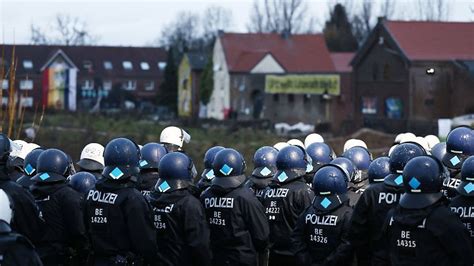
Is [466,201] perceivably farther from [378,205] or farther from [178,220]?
[178,220]

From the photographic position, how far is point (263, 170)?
13039mm

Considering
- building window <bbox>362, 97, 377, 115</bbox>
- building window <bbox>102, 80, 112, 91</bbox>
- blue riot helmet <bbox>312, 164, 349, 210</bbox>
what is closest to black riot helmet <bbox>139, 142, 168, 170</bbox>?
blue riot helmet <bbox>312, 164, 349, 210</bbox>

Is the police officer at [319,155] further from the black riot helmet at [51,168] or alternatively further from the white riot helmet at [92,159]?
the black riot helmet at [51,168]

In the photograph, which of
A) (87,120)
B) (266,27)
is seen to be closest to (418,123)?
(87,120)

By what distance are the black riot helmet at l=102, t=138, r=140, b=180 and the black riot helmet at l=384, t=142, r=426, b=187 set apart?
2.73 m

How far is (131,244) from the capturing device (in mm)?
9859

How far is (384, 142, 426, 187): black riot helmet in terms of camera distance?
991cm

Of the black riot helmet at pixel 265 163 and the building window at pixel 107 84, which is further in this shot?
the building window at pixel 107 84

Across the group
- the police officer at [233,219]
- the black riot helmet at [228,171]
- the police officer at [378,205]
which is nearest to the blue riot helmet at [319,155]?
the black riot helmet at [228,171]

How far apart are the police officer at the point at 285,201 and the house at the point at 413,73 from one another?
43.3m

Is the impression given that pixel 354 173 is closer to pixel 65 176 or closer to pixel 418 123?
pixel 65 176

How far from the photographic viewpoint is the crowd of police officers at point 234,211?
29.0 feet

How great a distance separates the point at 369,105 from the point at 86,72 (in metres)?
45.5

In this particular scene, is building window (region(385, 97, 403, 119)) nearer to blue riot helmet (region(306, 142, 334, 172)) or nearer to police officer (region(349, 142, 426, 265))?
blue riot helmet (region(306, 142, 334, 172))
